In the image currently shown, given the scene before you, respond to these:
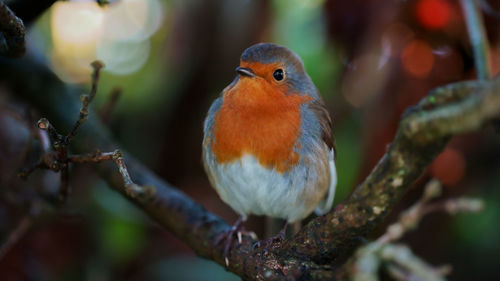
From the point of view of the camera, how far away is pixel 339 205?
1.88 m

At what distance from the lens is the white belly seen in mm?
2842

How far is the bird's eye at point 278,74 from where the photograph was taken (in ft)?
9.83

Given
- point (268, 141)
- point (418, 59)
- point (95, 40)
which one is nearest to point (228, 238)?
point (268, 141)

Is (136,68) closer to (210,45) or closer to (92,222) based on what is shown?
(210,45)

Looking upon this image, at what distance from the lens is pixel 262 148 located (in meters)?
2.80

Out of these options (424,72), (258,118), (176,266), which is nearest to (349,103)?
(424,72)

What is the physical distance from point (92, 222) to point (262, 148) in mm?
1703

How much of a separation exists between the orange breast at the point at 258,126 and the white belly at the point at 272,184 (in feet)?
0.16

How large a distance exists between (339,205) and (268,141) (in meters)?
0.98

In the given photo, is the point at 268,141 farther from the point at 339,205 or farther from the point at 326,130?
the point at 339,205

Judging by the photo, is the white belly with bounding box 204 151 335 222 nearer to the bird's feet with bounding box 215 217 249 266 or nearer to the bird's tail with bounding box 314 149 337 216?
the bird's tail with bounding box 314 149 337 216

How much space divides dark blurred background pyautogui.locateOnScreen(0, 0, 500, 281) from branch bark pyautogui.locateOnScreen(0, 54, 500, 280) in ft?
0.62

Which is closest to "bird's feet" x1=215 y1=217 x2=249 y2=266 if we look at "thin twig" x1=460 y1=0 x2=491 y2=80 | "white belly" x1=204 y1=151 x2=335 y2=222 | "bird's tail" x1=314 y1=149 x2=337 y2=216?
"white belly" x1=204 y1=151 x2=335 y2=222

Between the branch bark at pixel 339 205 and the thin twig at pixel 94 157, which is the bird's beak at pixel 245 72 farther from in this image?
the thin twig at pixel 94 157
